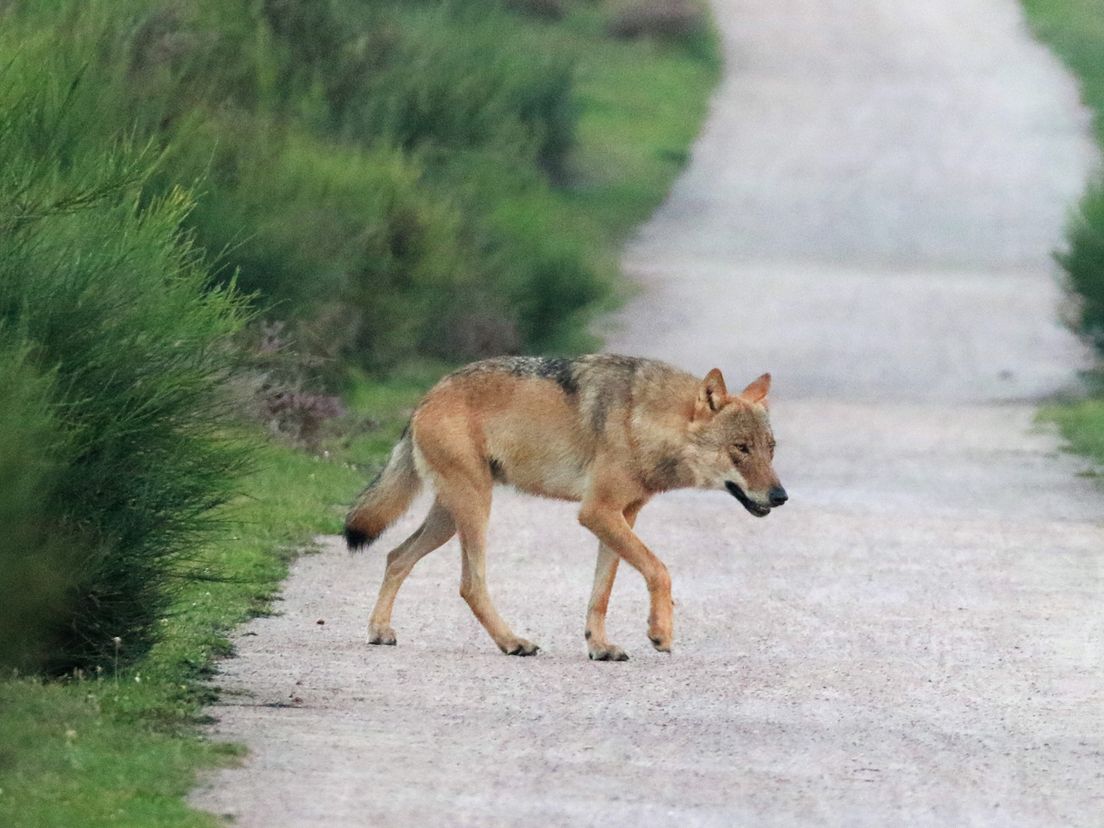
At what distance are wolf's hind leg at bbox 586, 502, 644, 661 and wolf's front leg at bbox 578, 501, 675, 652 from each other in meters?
0.06

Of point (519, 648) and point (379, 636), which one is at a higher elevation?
point (519, 648)

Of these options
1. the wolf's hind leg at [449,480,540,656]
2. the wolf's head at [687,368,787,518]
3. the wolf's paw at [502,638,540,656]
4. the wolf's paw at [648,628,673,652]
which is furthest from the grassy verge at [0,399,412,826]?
the wolf's head at [687,368,787,518]

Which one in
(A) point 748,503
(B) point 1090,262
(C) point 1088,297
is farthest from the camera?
(C) point 1088,297

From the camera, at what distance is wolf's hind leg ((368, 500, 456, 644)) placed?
11.1m

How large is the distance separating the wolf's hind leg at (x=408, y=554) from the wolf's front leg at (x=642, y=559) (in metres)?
0.78

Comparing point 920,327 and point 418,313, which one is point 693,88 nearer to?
point 920,327

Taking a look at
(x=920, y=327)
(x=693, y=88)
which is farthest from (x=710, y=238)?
(x=693, y=88)

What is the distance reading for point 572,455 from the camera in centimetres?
1112

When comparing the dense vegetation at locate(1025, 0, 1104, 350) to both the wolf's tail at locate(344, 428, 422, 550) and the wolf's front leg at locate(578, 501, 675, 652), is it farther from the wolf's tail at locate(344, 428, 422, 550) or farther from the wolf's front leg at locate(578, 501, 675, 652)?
the wolf's tail at locate(344, 428, 422, 550)

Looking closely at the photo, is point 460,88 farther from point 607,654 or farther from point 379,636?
point 607,654

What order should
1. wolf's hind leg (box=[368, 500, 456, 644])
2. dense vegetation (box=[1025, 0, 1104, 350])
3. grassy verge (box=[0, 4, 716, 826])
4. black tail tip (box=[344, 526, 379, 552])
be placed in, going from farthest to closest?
dense vegetation (box=[1025, 0, 1104, 350]) < wolf's hind leg (box=[368, 500, 456, 644]) < black tail tip (box=[344, 526, 379, 552]) < grassy verge (box=[0, 4, 716, 826])

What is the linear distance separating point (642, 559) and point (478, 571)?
800 mm

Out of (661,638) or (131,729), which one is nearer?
(131,729)

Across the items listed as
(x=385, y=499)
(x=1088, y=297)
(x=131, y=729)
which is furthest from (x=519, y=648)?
(x=1088, y=297)
